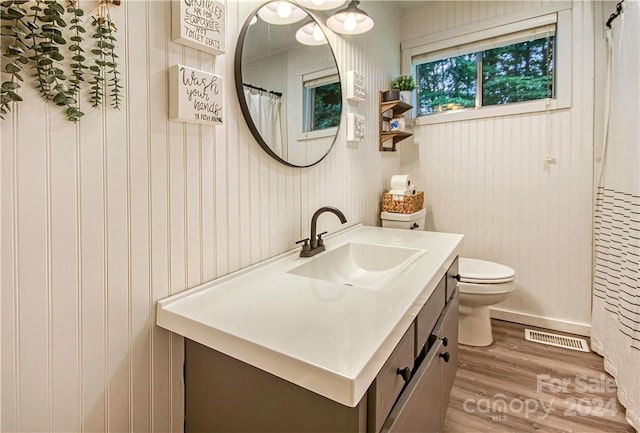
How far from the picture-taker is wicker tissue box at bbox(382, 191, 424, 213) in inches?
90.6

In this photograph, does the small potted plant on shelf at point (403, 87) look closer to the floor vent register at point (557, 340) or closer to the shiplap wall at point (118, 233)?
the shiplap wall at point (118, 233)

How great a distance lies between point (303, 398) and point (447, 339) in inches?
35.5

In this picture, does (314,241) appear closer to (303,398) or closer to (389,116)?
(303,398)

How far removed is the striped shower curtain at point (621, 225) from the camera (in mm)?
1570

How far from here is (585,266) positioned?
226cm

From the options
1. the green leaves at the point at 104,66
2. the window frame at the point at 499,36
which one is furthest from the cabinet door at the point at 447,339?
the window frame at the point at 499,36

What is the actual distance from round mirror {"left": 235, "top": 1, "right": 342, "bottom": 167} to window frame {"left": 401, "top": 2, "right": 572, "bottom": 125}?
1.30 m

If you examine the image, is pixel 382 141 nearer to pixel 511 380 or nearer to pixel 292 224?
pixel 292 224

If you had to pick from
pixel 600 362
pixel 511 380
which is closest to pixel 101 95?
pixel 511 380

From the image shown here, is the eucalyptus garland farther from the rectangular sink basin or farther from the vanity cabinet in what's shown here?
A: the rectangular sink basin

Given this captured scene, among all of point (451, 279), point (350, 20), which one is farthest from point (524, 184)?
point (350, 20)

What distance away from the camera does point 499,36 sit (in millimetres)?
2453

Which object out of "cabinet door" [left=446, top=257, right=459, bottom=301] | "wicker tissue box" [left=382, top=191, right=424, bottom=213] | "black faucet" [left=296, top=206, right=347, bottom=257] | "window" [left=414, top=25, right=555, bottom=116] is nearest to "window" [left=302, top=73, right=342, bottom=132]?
"black faucet" [left=296, top=206, right=347, bottom=257]

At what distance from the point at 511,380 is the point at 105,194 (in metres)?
2.09
